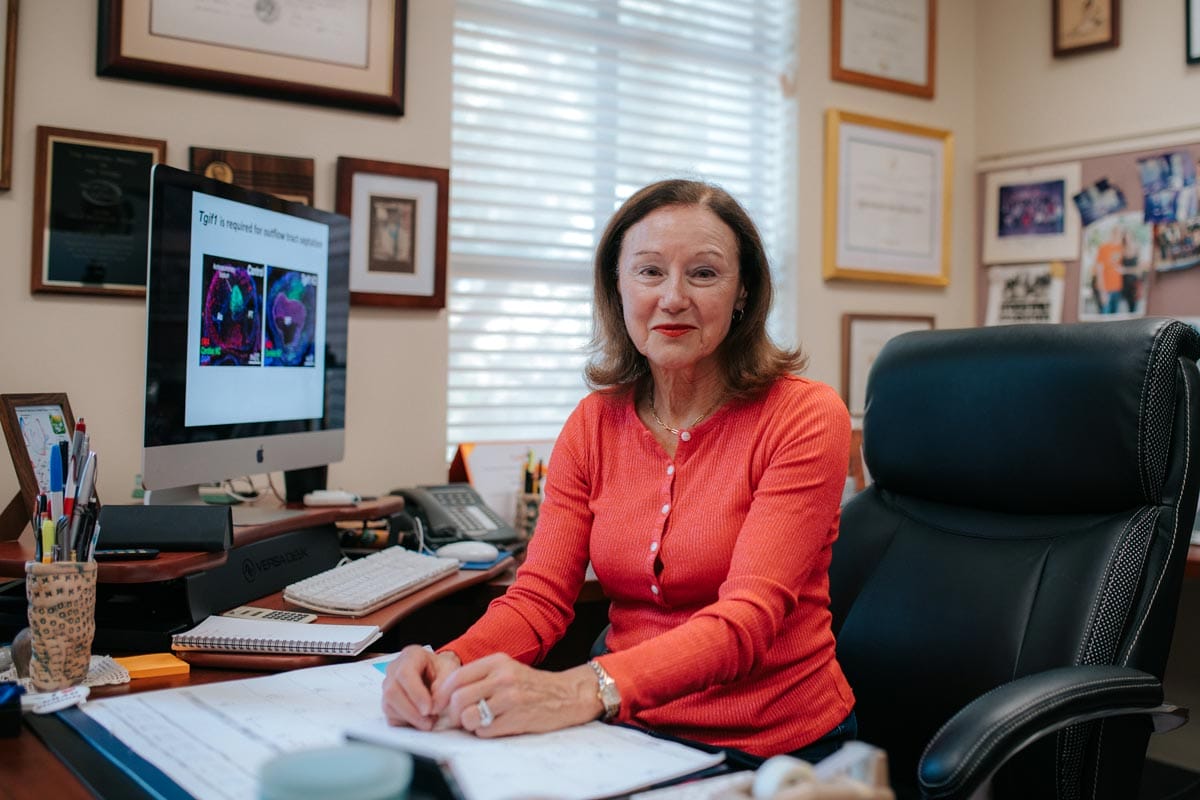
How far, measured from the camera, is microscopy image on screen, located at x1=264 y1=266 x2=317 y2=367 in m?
1.61

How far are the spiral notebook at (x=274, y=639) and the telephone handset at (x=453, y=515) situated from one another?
62 cm

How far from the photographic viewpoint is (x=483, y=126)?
7.66 feet

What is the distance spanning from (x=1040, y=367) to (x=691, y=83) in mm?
1568

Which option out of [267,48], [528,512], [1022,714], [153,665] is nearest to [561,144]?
[267,48]

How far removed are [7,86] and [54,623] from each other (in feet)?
3.86

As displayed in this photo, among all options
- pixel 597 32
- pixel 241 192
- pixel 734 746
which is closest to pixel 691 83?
pixel 597 32

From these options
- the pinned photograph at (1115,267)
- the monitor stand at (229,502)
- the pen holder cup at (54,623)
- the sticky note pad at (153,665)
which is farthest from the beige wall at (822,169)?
the pen holder cup at (54,623)

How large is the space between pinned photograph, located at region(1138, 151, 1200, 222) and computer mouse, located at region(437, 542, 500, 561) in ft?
6.61

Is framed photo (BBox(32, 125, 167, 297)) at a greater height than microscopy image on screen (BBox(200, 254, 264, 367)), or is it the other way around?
framed photo (BBox(32, 125, 167, 297))

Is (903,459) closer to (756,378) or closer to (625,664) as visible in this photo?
(756,378)

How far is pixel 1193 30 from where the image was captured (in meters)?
2.53

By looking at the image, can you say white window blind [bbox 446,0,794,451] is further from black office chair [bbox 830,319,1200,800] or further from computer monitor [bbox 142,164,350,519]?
black office chair [bbox 830,319,1200,800]

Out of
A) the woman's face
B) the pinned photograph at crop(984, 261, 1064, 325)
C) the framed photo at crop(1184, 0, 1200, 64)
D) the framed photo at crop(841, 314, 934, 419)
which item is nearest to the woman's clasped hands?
the woman's face

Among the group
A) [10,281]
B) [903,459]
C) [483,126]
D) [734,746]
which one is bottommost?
[734,746]
